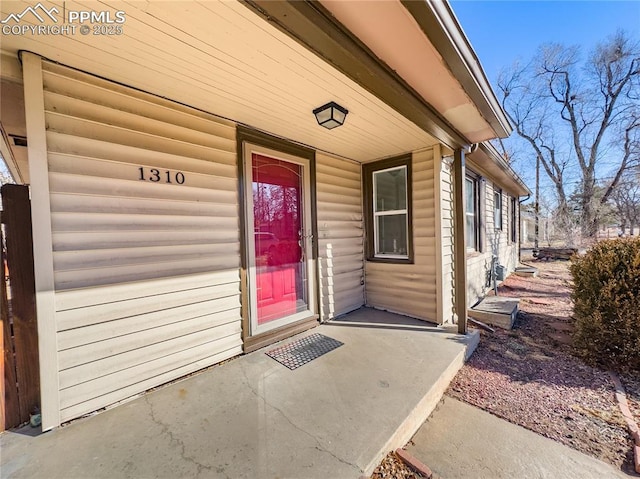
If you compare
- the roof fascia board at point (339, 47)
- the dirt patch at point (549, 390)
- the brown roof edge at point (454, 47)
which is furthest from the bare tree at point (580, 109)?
the roof fascia board at point (339, 47)

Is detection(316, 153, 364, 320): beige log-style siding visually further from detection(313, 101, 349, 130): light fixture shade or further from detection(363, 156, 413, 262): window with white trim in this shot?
detection(313, 101, 349, 130): light fixture shade

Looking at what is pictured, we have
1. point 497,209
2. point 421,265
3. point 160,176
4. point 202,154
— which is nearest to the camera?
point 160,176

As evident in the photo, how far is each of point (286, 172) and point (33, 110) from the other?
2113mm

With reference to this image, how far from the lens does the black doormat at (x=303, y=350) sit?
256cm

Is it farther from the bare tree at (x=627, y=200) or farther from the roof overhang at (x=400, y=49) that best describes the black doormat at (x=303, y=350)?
the bare tree at (x=627, y=200)

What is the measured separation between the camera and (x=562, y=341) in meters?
3.32

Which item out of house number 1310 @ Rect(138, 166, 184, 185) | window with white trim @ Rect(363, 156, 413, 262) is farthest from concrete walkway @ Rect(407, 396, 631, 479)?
house number 1310 @ Rect(138, 166, 184, 185)

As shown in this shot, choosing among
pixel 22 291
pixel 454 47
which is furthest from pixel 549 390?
pixel 22 291

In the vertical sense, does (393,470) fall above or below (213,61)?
below

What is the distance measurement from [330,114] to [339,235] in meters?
1.88

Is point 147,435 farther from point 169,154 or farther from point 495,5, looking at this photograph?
point 495,5

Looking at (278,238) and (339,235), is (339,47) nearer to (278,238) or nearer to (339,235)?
(278,238)

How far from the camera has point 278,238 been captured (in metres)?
3.18

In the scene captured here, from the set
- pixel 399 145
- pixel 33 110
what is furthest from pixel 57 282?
pixel 399 145
